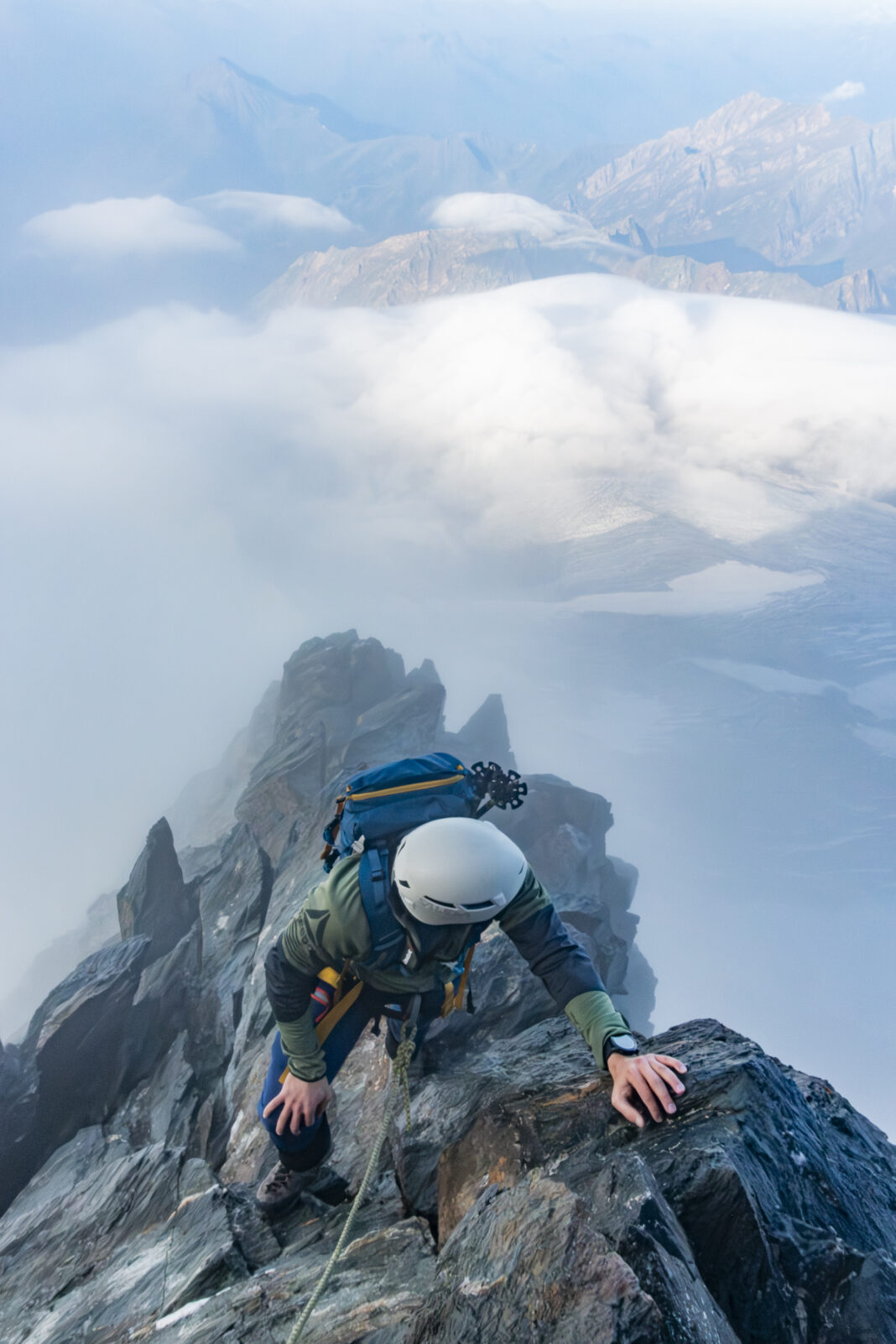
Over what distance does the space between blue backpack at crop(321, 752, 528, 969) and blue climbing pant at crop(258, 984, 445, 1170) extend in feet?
3.96

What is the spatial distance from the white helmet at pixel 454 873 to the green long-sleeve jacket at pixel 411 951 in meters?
0.40

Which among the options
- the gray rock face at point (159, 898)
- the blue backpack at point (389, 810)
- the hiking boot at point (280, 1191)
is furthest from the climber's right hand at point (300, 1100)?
the gray rock face at point (159, 898)

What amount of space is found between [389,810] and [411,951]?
1.20 metres

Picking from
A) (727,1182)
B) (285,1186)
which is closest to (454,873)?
(727,1182)

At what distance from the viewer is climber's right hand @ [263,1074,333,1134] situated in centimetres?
646

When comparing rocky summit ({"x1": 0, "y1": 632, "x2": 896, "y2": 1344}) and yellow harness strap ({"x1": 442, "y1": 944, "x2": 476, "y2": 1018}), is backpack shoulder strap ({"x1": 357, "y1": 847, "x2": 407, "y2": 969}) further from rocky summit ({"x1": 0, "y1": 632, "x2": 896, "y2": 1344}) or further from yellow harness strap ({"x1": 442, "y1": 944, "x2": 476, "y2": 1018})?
rocky summit ({"x1": 0, "y1": 632, "x2": 896, "y2": 1344})

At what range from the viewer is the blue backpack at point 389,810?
568 cm

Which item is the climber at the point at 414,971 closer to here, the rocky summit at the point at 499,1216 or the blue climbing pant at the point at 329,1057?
the blue climbing pant at the point at 329,1057

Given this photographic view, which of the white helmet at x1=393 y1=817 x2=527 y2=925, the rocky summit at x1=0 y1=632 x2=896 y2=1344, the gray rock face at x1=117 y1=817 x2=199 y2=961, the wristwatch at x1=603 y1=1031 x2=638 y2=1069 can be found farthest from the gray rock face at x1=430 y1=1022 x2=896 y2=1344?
the gray rock face at x1=117 y1=817 x2=199 y2=961

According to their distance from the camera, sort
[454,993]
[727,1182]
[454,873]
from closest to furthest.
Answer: [727,1182] < [454,873] < [454,993]

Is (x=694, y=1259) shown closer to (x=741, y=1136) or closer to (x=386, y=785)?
(x=741, y=1136)

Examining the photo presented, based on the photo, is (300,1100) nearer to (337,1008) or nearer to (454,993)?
(337,1008)

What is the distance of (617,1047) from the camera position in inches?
214

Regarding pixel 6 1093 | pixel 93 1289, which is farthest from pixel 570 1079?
pixel 6 1093
